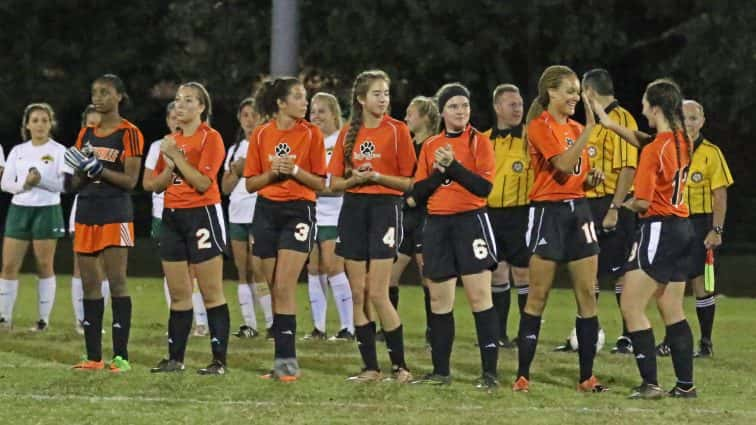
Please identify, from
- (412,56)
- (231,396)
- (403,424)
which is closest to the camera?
(403,424)

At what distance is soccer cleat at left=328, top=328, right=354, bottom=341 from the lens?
48.6ft

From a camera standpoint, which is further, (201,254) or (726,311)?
(726,311)

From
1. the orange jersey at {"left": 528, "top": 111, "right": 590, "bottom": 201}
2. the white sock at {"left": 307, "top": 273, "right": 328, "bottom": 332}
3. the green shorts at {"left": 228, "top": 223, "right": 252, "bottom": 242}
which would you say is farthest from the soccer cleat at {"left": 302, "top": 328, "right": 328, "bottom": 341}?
the orange jersey at {"left": 528, "top": 111, "right": 590, "bottom": 201}

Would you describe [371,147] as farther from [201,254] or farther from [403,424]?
[403,424]

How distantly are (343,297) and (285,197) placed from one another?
3.43 meters

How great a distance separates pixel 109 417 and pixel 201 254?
225 centimetres

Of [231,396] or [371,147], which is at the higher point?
[371,147]

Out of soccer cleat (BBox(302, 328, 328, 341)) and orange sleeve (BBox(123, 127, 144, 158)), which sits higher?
orange sleeve (BBox(123, 127, 144, 158))

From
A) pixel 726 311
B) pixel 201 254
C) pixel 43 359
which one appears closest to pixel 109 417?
pixel 201 254

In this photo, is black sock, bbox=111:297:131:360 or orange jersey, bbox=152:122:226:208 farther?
black sock, bbox=111:297:131:360

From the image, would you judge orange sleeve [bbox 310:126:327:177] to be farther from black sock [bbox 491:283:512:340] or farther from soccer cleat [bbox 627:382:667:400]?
black sock [bbox 491:283:512:340]

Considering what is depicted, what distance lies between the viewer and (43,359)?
13.1 m

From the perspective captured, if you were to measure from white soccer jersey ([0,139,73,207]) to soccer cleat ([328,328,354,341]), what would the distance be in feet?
9.46

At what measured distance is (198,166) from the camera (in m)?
12.0
